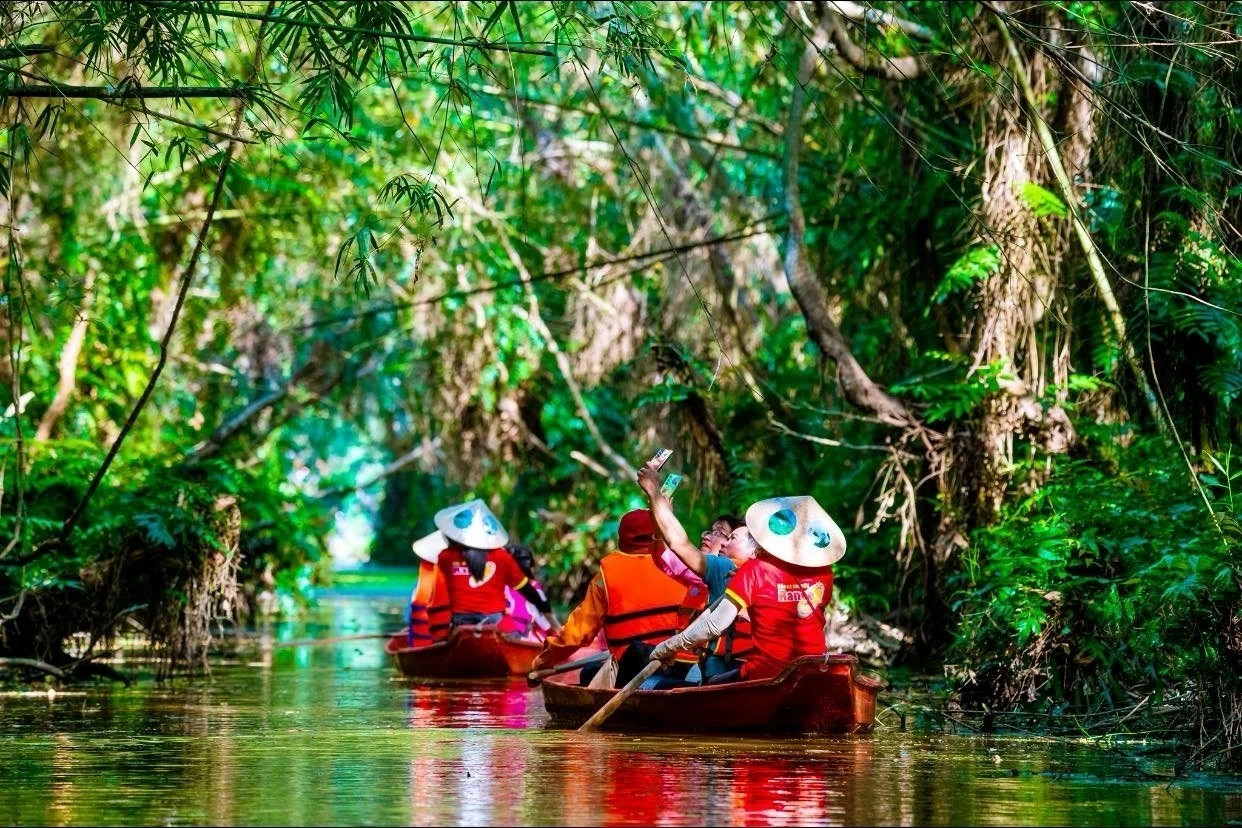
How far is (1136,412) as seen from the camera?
50.4 feet

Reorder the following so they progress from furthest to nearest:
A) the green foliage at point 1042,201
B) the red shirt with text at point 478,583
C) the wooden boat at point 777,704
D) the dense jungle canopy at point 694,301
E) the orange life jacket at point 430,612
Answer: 1. the orange life jacket at point 430,612
2. the red shirt with text at point 478,583
3. the green foliage at point 1042,201
4. the wooden boat at point 777,704
5. the dense jungle canopy at point 694,301

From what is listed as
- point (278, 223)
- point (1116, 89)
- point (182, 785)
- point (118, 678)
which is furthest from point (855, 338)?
point (182, 785)

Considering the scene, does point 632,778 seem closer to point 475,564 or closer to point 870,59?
point 475,564

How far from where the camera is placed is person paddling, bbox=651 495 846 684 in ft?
36.4

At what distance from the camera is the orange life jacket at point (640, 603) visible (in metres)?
12.8

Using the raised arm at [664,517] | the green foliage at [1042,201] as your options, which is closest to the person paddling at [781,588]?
the raised arm at [664,517]

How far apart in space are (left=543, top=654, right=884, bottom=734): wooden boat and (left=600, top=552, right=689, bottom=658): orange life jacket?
3.01 feet

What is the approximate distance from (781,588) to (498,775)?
8.75 feet

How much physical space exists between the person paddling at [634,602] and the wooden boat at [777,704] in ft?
2.47

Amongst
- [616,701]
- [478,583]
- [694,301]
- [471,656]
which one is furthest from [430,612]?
[616,701]

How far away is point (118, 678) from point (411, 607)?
4.19 meters

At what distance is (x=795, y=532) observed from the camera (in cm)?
1111

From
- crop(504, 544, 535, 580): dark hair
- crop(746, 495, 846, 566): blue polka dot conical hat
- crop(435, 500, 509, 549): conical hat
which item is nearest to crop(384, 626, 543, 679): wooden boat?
crop(435, 500, 509, 549): conical hat

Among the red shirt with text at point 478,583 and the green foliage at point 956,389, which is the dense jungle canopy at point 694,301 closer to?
the green foliage at point 956,389
